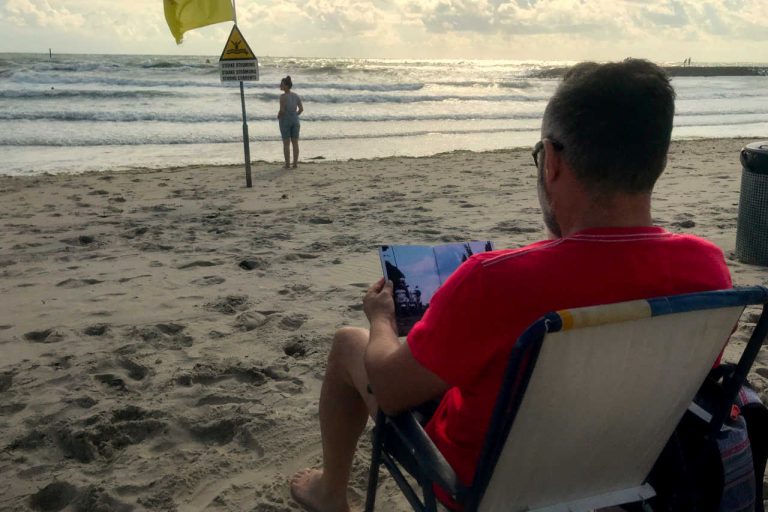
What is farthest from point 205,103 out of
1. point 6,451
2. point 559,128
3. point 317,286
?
point 559,128

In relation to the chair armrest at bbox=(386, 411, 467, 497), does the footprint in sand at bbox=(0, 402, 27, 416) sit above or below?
below

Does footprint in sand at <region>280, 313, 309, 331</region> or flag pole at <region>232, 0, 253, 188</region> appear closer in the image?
footprint in sand at <region>280, 313, 309, 331</region>

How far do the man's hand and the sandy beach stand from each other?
99 centimetres


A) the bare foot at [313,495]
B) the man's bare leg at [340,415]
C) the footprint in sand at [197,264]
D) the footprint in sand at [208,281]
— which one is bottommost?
the bare foot at [313,495]

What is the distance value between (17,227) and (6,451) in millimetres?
4594

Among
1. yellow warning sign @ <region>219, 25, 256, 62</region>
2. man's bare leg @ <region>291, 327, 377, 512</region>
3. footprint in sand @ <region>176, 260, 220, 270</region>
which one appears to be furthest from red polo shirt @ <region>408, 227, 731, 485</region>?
yellow warning sign @ <region>219, 25, 256, 62</region>

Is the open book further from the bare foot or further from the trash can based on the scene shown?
the trash can

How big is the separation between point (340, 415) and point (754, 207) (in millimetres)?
4133

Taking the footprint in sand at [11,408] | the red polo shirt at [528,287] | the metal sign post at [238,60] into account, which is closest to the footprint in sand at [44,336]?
the footprint in sand at [11,408]

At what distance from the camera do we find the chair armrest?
1.62 meters

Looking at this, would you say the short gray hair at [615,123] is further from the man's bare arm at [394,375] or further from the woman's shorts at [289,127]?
the woman's shorts at [289,127]

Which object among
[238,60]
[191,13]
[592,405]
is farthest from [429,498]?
[238,60]

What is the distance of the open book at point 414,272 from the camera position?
202 cm

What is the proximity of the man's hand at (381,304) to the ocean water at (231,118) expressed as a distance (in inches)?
430
